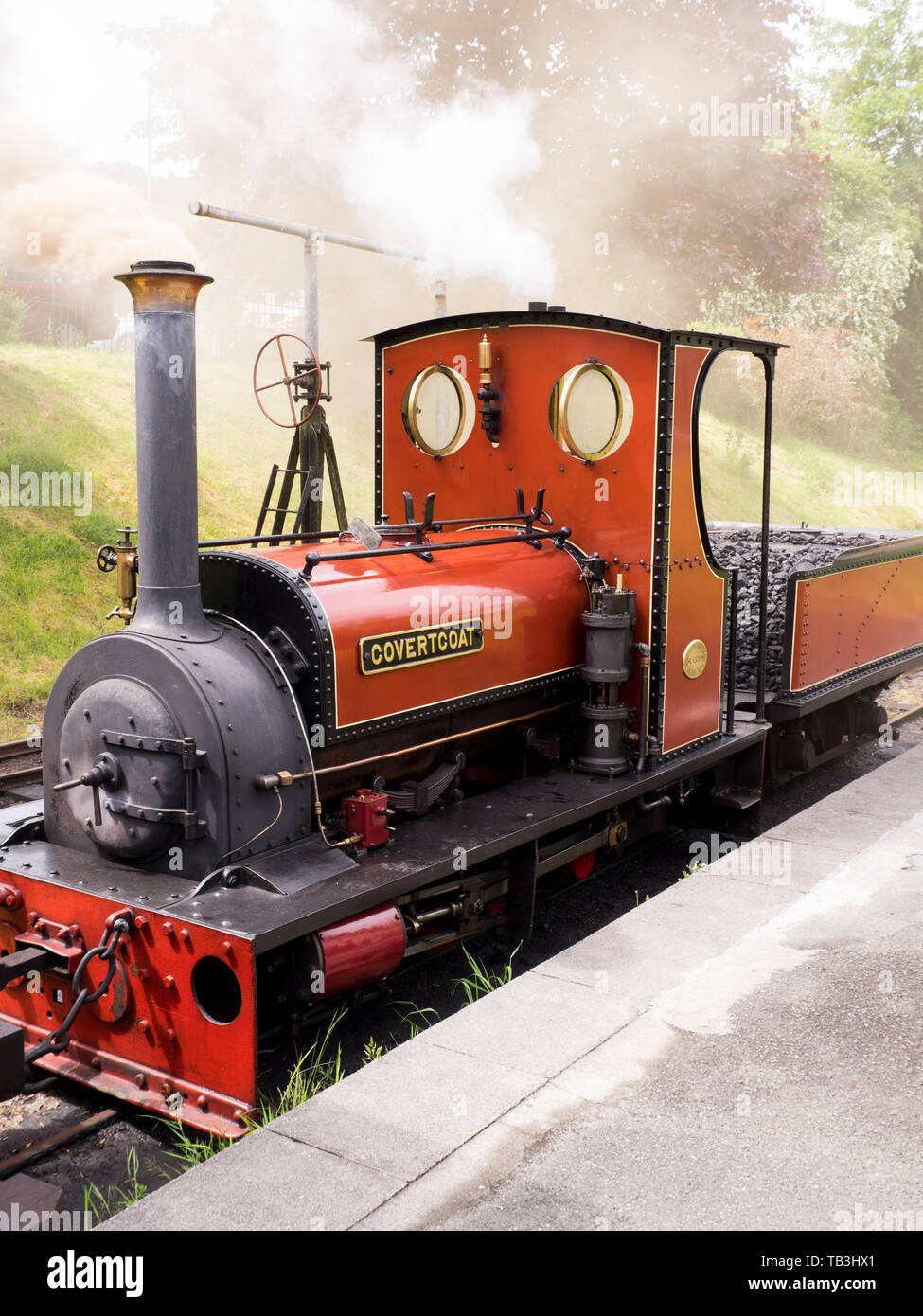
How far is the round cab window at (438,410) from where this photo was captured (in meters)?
5.85

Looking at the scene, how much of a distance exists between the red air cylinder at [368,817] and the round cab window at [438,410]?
224cm

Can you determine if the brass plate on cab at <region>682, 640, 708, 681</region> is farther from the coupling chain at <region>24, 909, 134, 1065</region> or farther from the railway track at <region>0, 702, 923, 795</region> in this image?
the railway track at <region>0, 702, 923, 795</region>

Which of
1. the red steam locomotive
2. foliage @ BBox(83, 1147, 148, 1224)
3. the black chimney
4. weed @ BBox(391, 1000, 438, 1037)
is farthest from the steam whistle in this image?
foliage @ BBox(83, 1147, 148, 1224)

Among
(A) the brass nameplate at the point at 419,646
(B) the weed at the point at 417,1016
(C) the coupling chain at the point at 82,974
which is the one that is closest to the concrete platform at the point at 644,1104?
(B) the weed at the point at 417,1016

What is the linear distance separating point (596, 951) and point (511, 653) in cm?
145

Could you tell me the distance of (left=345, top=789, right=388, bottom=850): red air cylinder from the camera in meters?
4.38

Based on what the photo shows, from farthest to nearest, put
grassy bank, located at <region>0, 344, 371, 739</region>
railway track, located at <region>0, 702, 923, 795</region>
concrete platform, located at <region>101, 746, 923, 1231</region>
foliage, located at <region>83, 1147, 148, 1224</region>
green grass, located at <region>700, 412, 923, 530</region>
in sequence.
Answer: green grass, located at <region>700, 412, 923, 530</region>, grassy bank, located at <region>0, 344, 371, 739</region>, railway track, located at <region>0, 702, 923, 795</region>, foliage, located at <region>83, 1147, 148, 1224</region>, concrete platform, located at <region>101, 746, 923, 1231</region>

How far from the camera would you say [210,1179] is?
2.89m

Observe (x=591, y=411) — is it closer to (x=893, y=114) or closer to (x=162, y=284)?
(x=162, y=284)

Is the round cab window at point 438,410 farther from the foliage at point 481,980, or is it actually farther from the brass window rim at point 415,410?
the foliage at point 481,980

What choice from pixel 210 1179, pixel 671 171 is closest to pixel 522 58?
pixel 671 171

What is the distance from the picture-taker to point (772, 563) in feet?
29.4

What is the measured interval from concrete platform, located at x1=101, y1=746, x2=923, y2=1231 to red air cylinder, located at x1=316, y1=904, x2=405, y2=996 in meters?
0.37
